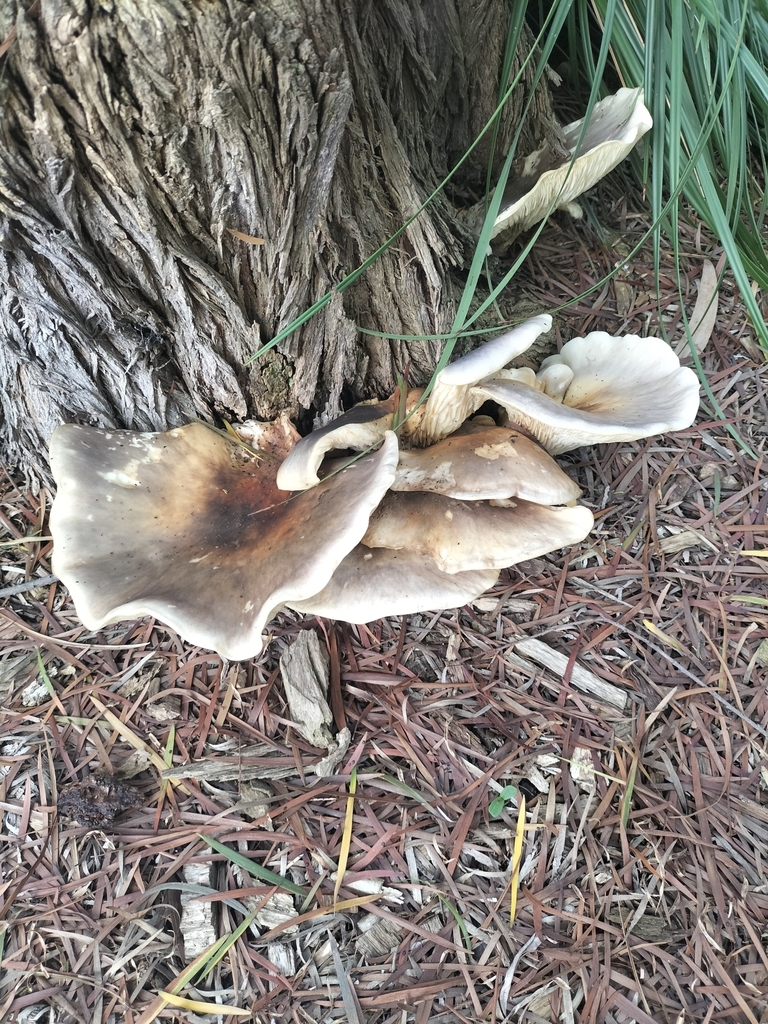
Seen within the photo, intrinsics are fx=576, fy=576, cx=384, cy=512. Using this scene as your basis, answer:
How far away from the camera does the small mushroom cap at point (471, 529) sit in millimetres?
1603

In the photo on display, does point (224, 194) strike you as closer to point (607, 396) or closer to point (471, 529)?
point (471, 529)

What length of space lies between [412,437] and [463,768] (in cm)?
108

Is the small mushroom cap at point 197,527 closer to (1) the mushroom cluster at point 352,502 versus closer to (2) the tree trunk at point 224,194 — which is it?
(1) the mushroom cluster at point 352,502

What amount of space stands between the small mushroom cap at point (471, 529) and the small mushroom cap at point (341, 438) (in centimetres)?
20

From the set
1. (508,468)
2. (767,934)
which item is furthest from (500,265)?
(767,934)

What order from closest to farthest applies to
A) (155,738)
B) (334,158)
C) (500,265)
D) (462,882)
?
(334,158), (462,882), (155,738), (500,265)

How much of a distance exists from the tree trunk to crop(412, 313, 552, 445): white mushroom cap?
239 millimetres

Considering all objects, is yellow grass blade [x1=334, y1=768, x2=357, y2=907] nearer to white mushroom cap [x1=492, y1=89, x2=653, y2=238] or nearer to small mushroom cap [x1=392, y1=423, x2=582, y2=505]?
small mushroom cap [x1=392, y1=423, x2=582, y2=505]

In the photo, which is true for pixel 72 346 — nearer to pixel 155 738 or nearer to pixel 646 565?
pixel 155 738

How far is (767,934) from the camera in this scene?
173cm

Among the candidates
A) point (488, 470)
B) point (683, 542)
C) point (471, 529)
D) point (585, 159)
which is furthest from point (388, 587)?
point (585, 159)

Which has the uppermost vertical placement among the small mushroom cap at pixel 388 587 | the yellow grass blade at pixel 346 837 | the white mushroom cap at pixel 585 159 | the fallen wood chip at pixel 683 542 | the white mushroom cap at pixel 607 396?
the white mushroom cap at pixel 585 159

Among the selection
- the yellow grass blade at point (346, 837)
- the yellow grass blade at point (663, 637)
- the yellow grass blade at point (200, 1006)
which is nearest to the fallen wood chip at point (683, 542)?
the yellow grass blade at point (663, 637)

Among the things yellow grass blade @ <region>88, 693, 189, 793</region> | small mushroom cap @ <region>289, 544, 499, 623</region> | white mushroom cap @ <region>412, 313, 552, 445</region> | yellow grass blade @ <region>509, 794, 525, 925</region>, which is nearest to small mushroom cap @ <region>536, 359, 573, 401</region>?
white mushroom cap @ <region>412, 313, 552, 445</region>
